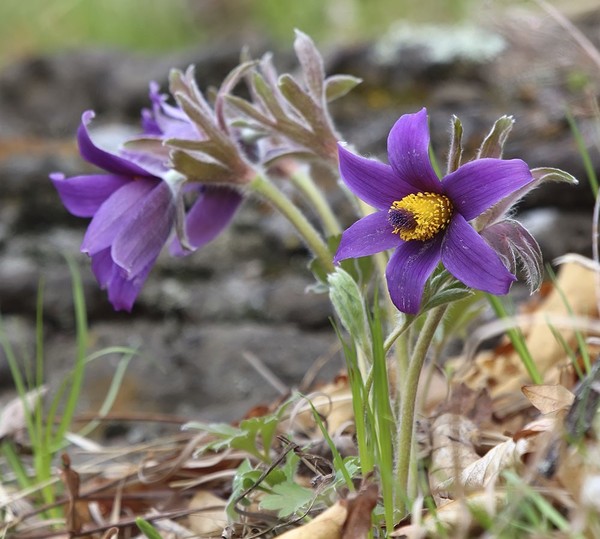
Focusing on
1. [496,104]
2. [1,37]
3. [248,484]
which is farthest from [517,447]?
[1,37]

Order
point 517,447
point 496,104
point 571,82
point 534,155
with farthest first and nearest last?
1. point 496,104
2. point 571,82
3. point 534,155
4. point 517,447

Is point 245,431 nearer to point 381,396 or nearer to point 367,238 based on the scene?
point 381,396

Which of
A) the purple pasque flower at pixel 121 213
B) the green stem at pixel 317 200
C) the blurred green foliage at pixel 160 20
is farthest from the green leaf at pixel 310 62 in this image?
the blurred green foliage at pixel 160 20

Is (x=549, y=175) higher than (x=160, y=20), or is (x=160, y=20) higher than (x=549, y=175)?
(x=549, y=175)

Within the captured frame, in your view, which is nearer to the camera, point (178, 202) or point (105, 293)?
point (178, 202)

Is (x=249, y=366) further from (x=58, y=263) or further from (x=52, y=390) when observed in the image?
(x=58, y=263)

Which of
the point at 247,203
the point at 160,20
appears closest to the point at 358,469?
the point at 247,203
